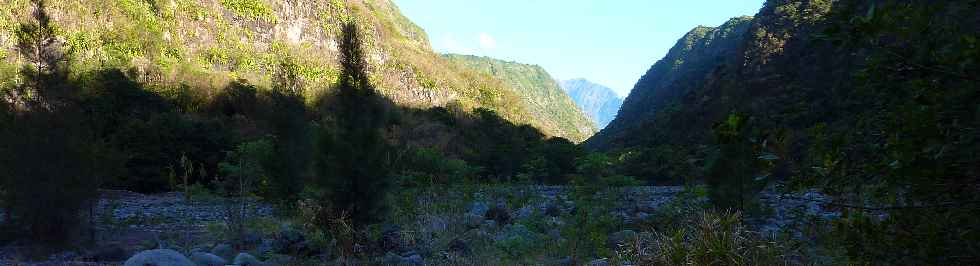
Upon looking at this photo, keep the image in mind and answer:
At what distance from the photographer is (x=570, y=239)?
719cm

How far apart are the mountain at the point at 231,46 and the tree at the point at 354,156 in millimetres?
10304

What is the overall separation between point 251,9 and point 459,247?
2040 inches

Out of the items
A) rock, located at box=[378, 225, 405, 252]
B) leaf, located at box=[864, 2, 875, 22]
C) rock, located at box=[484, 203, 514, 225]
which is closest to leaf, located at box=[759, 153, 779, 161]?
leaf, located at box=[864, 2, 875, 22]

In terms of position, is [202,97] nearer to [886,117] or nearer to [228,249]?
[228,249]

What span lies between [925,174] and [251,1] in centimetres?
5863

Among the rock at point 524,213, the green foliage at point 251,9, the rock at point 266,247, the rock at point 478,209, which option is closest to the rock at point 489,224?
the rock at point 478,209

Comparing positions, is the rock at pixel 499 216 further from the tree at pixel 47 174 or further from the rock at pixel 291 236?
the tree at pixel 47 174

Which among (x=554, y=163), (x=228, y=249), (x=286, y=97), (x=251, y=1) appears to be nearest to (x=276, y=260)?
(x=228, y=249)

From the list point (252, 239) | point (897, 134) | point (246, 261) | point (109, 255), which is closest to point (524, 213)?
point (252, 239)

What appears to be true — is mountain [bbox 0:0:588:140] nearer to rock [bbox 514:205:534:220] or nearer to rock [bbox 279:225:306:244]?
rock [bbox 514:205:534:220]

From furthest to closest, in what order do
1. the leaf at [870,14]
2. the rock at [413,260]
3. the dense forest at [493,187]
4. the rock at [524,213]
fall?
1. the rock at [524,213]
2. the rock at [413,260]
3. the dense forest at [493,187]
4. the leaf at [870,14]

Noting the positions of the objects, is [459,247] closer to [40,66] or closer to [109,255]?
[109,255]

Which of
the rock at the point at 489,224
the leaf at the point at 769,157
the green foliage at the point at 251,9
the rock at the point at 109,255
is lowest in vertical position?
the rock at the point at 109,255

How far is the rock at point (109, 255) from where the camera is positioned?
296 inches
